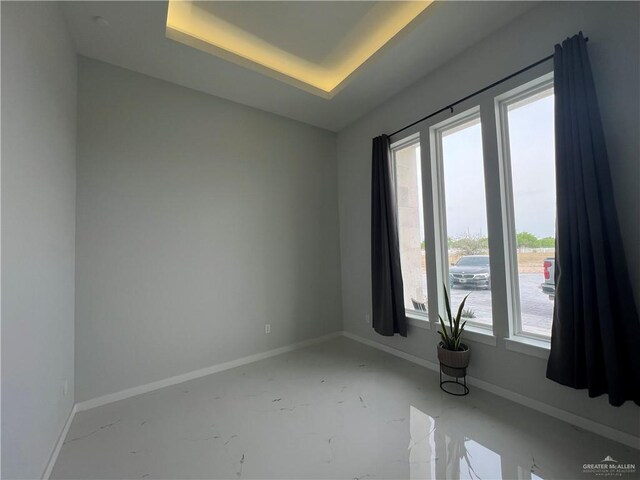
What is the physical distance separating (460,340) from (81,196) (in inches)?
140

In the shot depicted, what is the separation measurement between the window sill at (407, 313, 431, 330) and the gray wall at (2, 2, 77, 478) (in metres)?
2.96

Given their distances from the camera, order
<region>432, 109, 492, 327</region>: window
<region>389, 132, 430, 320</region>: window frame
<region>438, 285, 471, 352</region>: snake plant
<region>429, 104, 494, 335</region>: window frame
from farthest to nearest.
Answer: <region>389, 132, 430, 320</region>: window frame < <region>429, 104, 494, 335</region>: window frame < <region>432, 109, 492, 327</region>: window < <region>438, 285, 471, 352</region>: snake plant

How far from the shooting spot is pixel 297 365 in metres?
2.93

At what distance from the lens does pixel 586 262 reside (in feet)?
5.44

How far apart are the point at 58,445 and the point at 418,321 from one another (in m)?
3.04

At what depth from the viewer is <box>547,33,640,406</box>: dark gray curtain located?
156 centimetres

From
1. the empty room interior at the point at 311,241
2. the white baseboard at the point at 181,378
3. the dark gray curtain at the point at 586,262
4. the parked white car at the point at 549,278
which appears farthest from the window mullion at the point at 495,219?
the white baseboard at the point at 181,378

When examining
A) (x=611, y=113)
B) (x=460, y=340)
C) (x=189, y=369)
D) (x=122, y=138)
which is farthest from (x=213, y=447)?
(x=611, y=113)

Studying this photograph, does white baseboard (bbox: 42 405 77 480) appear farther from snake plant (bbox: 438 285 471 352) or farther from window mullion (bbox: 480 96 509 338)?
window mullion (bbox: 480 96 509 338)

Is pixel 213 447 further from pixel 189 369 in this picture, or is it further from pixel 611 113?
pixel 611 113

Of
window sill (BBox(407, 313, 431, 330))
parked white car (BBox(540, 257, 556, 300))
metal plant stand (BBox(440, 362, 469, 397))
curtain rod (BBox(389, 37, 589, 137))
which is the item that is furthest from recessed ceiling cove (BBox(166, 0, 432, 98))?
metal plant stand (BBox(440, 362, 469, 397))

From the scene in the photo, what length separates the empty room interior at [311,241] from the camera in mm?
1558

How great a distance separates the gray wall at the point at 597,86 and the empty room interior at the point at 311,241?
13mm

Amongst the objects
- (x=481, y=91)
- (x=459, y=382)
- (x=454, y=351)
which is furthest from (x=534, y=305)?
(x=481, y=91)
